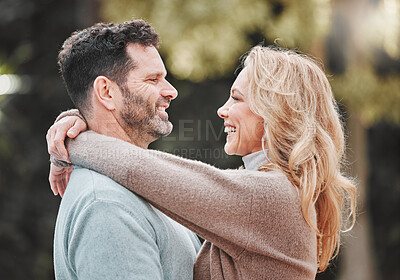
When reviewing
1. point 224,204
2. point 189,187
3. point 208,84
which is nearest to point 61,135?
point 189,187

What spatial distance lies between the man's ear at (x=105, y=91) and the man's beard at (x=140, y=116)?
4 centimetres

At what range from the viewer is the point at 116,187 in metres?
1.61

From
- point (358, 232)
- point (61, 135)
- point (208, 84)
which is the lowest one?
point (358, 232)

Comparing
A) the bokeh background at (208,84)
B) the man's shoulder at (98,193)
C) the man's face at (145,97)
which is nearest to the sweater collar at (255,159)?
the man's face at (145,97)

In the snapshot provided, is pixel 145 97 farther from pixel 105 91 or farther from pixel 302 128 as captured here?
pixel 302 128

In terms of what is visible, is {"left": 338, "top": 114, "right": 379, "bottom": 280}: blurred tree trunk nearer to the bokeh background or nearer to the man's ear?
the bokeh background

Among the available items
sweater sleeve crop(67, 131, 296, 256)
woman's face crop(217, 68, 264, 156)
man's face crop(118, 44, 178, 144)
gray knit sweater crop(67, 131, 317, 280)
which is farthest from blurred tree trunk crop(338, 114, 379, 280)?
sweater sleeve crop(67, 131, 296, 256)

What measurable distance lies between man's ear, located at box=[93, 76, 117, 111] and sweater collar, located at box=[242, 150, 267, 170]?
51cm

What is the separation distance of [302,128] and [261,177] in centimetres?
27

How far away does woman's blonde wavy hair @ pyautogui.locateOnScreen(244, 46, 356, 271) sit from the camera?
6.01ft

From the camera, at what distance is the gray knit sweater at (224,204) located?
1.63m

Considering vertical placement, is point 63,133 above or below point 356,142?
above

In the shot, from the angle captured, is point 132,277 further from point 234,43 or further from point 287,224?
point 234,43

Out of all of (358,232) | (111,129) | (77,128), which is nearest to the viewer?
(77,128)
